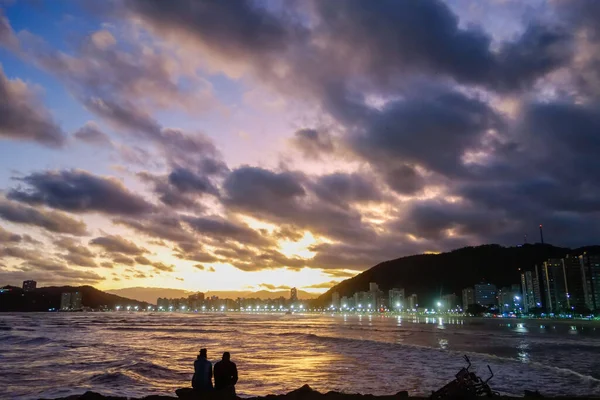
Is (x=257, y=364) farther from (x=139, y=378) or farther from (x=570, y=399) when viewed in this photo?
(x=570, y=399)

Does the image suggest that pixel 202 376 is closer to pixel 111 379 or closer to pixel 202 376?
pixel 202 376

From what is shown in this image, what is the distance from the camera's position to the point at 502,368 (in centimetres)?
3031

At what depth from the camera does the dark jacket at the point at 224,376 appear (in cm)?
1241

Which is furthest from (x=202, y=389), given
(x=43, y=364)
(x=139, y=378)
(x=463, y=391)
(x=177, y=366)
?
(x=43, y=364)

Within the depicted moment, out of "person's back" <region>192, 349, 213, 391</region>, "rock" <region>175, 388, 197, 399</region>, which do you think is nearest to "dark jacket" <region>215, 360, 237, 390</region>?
"person's back" <region>192, 349, 213, 391</region>

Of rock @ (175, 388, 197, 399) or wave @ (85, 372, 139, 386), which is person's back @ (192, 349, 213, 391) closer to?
rock @ (175, 388, 197, 399)

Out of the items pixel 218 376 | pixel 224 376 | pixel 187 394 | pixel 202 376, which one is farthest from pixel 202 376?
pixel 187 394

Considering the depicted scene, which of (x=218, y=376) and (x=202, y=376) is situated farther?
(x=202, y=376)

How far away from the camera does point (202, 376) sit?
12.8 metres

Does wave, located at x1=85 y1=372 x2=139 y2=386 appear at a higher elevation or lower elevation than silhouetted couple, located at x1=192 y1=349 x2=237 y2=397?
lower

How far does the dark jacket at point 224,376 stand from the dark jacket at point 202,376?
439mm

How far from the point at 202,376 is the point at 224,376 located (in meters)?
0.78

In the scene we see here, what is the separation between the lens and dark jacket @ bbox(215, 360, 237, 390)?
1241cm

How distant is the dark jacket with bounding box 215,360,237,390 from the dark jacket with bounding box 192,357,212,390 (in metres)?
0.44
